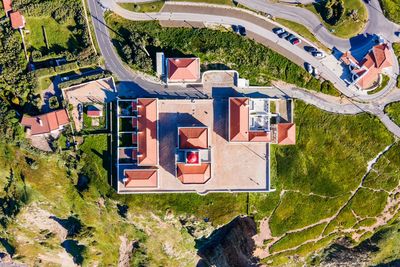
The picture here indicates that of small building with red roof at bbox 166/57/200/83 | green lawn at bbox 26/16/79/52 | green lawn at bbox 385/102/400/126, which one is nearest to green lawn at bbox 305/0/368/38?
green lawn at bbox 385/102/400/126

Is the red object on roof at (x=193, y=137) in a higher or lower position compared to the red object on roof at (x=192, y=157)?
higher

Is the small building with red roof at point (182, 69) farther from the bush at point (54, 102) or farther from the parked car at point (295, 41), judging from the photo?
the bush at point (54, 102)

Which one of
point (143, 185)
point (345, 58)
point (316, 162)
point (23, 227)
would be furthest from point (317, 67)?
point (23, 227)

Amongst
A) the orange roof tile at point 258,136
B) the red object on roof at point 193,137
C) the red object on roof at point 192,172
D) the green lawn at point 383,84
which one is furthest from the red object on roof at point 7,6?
the green lawn at point 383,84

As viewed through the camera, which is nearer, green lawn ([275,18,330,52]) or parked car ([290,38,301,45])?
parked car ([290,38,301,45])

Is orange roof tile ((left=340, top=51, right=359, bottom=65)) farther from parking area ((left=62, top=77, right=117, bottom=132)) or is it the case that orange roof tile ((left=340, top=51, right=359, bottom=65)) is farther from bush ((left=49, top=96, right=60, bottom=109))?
bush ((left=49, top=96, right=60, bottom=109))

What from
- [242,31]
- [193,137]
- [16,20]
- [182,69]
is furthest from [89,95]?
[242,31]

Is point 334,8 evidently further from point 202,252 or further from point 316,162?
point 202,252

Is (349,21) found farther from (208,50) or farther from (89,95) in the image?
(89,95)
